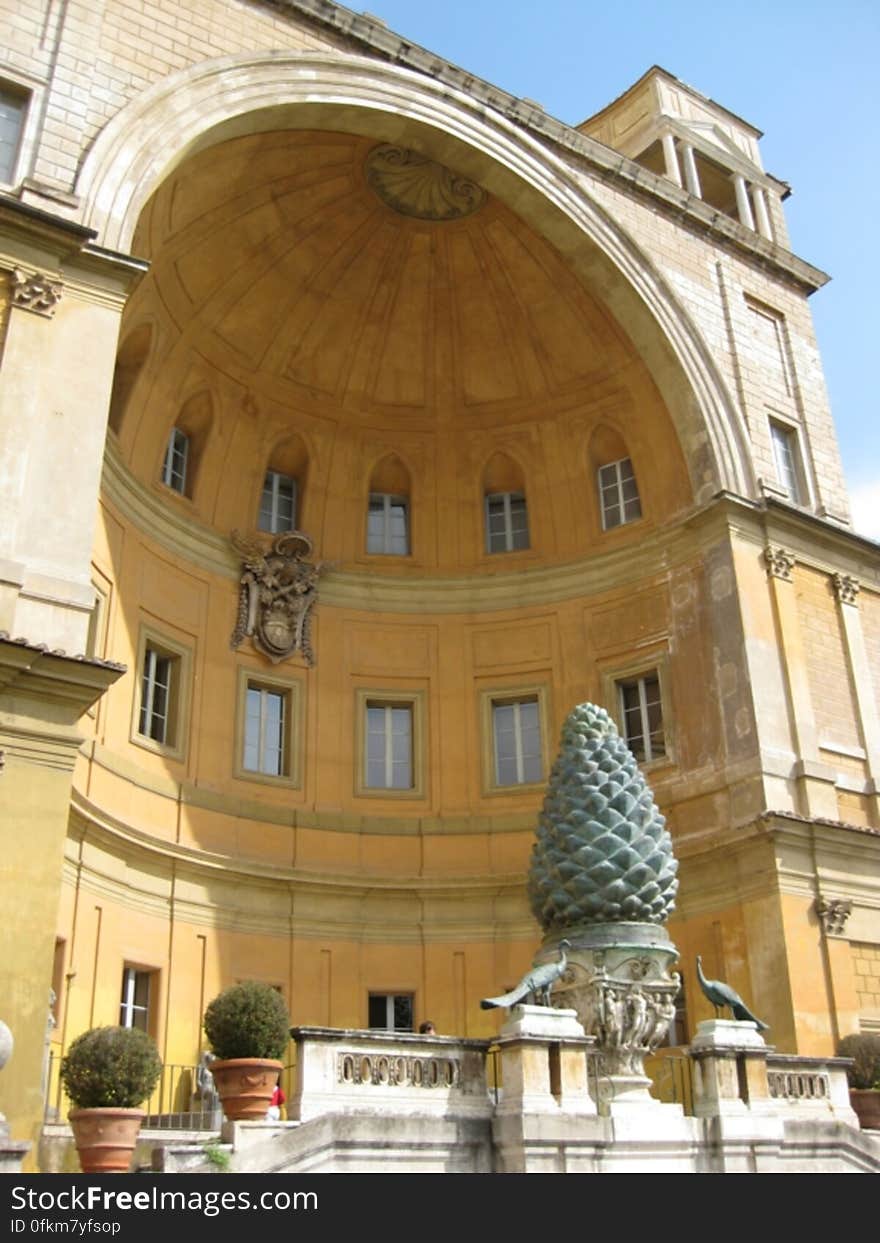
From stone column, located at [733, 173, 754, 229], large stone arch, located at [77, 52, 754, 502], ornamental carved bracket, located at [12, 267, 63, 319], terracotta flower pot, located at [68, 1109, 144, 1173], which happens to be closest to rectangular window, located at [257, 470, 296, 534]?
large stone arch, located at [77, 52, 754, 502]

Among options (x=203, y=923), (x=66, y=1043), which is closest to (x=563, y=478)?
(x=203, y=923)

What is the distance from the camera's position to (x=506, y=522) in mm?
24281

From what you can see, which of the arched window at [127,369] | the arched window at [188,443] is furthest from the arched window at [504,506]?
the arched window at [127,369]

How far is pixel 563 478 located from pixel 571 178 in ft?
16.9

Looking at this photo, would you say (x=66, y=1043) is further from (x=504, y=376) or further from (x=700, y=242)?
(x=700, y=242)

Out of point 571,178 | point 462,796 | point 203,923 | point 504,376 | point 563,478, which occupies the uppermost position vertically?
point 571,178

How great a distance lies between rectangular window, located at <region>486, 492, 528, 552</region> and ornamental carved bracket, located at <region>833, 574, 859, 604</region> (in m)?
5.51

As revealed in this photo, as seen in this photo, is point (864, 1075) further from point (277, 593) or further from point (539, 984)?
point (277, 593)

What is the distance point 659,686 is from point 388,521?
6.03 metres

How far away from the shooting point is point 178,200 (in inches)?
767

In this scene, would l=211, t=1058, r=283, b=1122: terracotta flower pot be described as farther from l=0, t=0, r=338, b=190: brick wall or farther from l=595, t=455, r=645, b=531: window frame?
l=595, t=455, r=645, b=531: window frame

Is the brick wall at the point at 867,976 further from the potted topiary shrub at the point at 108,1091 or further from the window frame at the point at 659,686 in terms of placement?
the potted topiary shrub at the point at 108,1091

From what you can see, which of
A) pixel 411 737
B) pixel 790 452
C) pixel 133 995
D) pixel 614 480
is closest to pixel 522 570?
pixel 614 480

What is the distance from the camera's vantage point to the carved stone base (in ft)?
38.9
